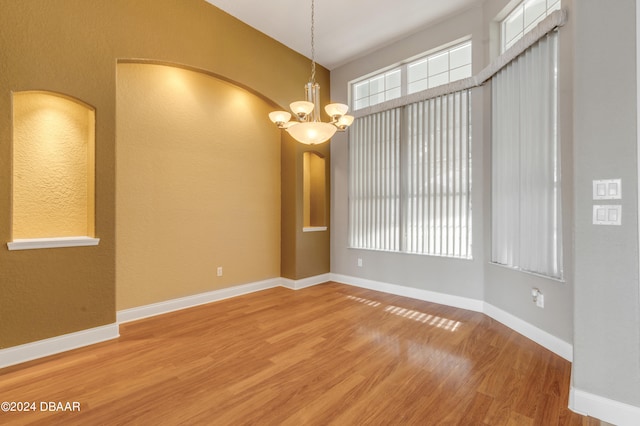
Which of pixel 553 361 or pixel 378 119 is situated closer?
pixel 553 361

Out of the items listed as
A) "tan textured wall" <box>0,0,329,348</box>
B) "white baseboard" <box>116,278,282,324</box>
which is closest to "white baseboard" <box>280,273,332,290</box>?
"white baseboard" <box>116,278,282,324</box>

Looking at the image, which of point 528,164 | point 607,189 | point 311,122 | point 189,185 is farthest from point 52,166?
point 528,164

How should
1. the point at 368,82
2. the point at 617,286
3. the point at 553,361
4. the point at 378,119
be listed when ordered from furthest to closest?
the point at 368,82 < the point at 378,119 < the point at 553,361 < the point at 617,286

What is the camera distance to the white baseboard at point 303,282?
4.75m

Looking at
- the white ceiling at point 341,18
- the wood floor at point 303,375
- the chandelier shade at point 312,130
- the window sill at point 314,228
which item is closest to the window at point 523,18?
the white ceiling at point 341,18

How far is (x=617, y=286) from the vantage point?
5.61 ft

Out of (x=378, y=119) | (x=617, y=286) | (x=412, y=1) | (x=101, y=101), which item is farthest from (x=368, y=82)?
(x=617, y=286)

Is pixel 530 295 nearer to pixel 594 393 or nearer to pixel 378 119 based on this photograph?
pixel 594 393

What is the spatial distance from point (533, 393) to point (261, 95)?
447 centimetres

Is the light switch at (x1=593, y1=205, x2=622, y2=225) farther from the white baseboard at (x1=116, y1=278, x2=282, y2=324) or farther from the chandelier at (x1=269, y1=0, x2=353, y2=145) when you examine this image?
the white baseboard at (x1=116, y1=278, x2=282, y2=324)

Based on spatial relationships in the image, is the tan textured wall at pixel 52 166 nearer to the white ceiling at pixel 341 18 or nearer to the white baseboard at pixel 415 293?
the white ceiling at pixel 341 18

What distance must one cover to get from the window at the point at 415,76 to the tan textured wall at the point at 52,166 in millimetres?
3843

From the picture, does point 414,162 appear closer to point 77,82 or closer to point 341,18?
point 341,18

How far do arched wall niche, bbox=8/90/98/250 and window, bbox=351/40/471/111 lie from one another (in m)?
3.83
